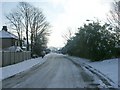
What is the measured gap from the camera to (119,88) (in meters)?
15.8

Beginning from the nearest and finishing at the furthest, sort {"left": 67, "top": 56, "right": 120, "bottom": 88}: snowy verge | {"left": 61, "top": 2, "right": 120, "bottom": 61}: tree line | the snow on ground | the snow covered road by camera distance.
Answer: the snow covered road < {"left": 67, "top": 56, "right": 120, "bottom": 88}: snowy verge < the snow on ground < {"left": 61, "top": 2, "right": 120, "bottom": 61}: tree line

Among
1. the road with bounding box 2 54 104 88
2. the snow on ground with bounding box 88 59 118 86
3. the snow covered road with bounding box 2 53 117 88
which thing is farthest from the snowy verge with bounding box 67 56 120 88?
the road with bounding box 2 54 104 88

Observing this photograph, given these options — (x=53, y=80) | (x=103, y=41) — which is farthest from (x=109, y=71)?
(x=103, y=41)

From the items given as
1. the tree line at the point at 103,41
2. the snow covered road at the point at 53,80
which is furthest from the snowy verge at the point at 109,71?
the tree line at the point at 103,41

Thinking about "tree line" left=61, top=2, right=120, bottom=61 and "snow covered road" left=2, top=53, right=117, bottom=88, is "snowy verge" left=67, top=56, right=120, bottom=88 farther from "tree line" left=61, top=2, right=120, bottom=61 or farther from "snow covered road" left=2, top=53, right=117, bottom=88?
"tree line" left=61, top=2, right=120, bottom=61

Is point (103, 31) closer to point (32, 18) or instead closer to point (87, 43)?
point (87, 43)

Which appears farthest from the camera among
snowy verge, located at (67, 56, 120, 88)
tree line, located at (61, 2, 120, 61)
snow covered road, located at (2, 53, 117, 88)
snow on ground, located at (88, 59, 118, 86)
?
tree line, located at (61, 2, 120, 61)

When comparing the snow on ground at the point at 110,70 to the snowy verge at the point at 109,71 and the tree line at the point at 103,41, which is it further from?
the tree line at the point at 103,41

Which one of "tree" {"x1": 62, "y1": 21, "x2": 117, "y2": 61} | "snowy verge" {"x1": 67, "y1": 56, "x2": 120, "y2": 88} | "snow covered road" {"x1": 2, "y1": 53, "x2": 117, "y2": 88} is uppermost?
"tree" {"x1": 62, "y1": 21, "x2": 117, "y2": 61}

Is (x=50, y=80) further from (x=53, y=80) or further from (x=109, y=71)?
(x=109, y=71)

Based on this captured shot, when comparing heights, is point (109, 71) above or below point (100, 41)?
below

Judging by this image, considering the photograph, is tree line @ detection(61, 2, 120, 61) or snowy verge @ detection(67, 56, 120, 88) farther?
tree line @ detection(61, 2, 120, 61)

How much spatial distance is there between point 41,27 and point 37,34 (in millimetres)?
2717

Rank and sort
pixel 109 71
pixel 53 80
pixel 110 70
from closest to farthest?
pixel 53 80, pixel 109 71, pixel 110 70
